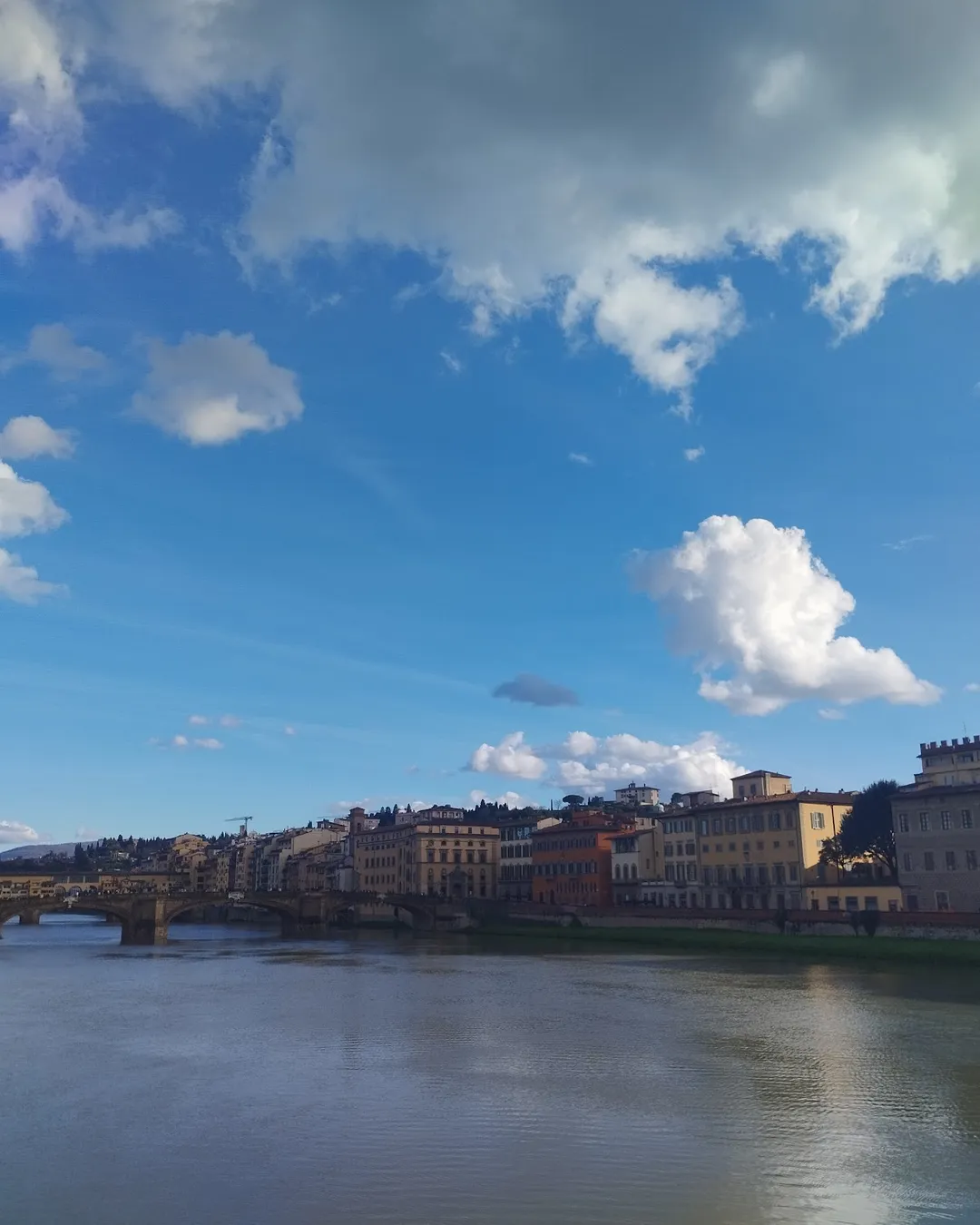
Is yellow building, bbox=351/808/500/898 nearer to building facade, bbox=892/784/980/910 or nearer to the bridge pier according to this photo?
the bridge pier

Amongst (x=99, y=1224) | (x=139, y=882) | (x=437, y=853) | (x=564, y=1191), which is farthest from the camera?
(x=139, y=882)

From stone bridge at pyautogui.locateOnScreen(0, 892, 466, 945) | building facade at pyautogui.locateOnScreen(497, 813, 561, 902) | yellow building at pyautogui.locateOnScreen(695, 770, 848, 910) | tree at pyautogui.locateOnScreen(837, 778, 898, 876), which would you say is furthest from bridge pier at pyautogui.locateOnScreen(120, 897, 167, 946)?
tree at pyautogui.locateOnScreen(837, 778, 898, 876)

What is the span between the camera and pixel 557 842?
112750 mm

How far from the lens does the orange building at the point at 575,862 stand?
105m

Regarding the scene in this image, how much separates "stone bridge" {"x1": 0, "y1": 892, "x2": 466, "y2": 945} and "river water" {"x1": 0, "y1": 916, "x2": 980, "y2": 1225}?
4542cm

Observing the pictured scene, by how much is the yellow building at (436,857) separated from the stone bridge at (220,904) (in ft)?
32.2

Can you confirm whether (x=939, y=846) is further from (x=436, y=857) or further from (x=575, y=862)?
(x=436, y=857)

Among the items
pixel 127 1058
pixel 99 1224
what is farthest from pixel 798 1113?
pixel 127 1058

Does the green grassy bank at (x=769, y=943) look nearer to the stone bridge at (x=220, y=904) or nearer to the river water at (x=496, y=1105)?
the river water at (x=496, y=1105)

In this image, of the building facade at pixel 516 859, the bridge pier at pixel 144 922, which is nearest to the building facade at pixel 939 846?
the building facade at pixel 516 859

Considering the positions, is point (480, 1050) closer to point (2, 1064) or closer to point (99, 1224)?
point (2, 1064)

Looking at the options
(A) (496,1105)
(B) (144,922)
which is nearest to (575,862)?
(B) (144,922)

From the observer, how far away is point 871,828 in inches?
3191

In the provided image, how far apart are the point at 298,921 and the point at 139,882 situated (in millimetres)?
90301
